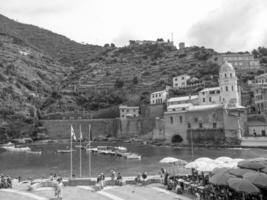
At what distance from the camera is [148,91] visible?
376 feet

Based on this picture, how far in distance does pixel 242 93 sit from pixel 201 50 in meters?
48.4

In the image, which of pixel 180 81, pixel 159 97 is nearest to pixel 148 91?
pixel 180 81

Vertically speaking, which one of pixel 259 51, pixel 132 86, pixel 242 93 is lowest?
pixel 242 93

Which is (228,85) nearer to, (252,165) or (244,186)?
(252,165)

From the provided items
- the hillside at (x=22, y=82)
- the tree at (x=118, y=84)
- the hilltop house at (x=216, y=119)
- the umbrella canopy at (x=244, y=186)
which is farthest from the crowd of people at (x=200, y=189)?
the tree at (x=118, y=84)

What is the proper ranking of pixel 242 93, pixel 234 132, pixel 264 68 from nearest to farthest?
pixel 234 132
pixel 242 93
pixel 264 68

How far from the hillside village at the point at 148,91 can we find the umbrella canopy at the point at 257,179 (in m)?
48.1

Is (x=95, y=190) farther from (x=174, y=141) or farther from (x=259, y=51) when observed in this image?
(x=259, y=51)

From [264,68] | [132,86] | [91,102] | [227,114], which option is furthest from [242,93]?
[91,102]

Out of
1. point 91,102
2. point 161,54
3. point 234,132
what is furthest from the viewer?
point 161,54

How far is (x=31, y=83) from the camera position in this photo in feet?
434

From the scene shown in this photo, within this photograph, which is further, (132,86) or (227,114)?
(132,86)

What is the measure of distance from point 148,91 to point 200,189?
94.0 metres

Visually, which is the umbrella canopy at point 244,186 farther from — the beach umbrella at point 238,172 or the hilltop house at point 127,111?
the hilltop house at point 127,111
